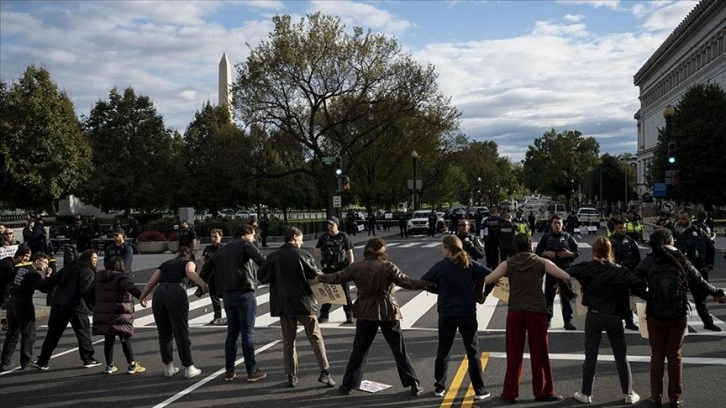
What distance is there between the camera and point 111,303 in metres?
8.82

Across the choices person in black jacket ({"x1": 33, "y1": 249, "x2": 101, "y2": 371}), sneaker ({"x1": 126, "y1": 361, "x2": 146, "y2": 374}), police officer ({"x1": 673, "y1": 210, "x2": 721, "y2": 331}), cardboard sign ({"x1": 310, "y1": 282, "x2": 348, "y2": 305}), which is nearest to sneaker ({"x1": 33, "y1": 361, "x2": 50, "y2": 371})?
person in black jacket ({"x1": 33, "y1": 249, "x2": 101, "y2": 371})

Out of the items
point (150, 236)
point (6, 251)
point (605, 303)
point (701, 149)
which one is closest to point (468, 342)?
point (605, 303)

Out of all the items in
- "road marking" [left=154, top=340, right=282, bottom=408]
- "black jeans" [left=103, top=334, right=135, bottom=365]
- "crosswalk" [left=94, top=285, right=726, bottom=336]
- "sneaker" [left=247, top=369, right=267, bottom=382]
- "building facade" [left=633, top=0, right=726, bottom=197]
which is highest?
"building facade" [left=633, top=0, right=726, bottom=197]

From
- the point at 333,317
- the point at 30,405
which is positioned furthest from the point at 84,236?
the point at 30,405

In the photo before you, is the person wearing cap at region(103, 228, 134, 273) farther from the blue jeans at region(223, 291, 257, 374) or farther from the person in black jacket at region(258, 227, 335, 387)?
the person in black jacket at region(258, 227, 335, 387)

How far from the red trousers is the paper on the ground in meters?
1.40

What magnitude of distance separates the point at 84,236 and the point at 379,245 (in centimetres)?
2383

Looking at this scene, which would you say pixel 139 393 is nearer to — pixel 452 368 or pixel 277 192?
pixel 452 368

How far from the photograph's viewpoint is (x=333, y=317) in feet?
43.0

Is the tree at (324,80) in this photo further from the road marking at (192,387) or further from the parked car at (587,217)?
the road marking at (192,387)

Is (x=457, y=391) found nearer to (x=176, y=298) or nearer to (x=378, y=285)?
(x=378, y=285)

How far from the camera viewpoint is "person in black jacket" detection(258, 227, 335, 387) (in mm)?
8062

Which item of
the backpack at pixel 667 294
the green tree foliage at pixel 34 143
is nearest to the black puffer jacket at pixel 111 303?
the backpack at pixel 667 294

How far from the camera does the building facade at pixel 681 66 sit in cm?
6322
